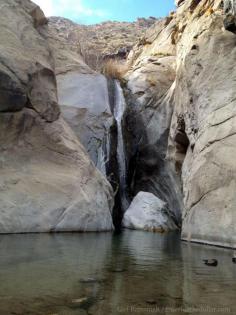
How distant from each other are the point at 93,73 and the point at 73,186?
956 cm

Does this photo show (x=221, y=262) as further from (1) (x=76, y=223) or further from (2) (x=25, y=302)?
(1) (x=76, y=223)

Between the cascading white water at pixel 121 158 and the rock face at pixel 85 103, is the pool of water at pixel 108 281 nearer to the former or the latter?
the rock face at pixel 85 103

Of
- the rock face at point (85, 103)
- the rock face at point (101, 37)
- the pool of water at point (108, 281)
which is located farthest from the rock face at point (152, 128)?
the pool of water at point (108, 281)

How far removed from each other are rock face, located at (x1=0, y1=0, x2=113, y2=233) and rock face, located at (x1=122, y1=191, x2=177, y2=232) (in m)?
1.94

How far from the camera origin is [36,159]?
1145 centimetres

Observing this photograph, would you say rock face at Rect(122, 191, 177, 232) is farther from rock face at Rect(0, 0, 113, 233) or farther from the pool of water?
the pool of water

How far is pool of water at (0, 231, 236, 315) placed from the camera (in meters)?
3.68

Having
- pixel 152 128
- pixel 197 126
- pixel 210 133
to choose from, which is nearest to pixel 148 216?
pixel 197 126

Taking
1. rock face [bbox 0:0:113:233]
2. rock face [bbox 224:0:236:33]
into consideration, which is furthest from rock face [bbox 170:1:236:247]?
rock face [bbox 0:0:113:233]

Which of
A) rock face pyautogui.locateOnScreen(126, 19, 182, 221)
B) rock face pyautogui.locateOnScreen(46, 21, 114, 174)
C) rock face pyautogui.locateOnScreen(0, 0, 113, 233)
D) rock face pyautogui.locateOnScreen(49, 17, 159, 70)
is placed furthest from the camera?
rock face pyautogui.locateOnScreen(49, 17, 159, 70)

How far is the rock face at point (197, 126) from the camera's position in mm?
9828

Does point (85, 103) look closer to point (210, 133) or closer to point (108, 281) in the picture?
point (210, 133)

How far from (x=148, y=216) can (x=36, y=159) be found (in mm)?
5023

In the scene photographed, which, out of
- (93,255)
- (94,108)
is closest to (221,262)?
(93,255)
